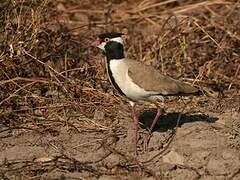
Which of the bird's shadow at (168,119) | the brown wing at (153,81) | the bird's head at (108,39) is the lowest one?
the bird's shadow at (168,119)

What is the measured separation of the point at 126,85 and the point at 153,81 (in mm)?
247

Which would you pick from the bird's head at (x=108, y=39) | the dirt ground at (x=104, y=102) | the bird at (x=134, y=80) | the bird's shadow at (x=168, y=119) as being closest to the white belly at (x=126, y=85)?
the bird at (x=134, y=80)

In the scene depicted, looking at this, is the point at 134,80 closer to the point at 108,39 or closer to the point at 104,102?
the point at 108,39

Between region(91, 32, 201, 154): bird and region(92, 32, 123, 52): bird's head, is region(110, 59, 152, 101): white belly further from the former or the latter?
region(92, 32, 123, 52): bird's head

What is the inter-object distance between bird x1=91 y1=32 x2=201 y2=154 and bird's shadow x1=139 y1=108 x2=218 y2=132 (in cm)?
30

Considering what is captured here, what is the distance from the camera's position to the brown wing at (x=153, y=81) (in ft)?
16.8

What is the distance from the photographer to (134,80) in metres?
5.08

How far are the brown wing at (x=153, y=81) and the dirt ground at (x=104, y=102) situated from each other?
40 cm

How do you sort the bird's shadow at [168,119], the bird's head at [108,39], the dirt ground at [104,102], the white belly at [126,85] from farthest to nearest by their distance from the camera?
the bird's shadow at [168,119], the bird's head at [108,39], the white belly at [126,85], the dirt ground at [104,102]

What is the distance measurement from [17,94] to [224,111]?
1.88 meters

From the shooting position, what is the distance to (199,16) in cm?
837

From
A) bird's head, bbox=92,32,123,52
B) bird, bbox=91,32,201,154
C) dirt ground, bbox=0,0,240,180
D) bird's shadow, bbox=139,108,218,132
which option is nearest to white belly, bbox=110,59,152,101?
bird, bbox=91,32,201,154

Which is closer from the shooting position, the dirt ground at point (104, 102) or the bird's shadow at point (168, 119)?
the dirt ground at point (104, 102)

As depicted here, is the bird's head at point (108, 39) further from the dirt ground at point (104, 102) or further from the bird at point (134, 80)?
the dirt ground at point (104, 102)
